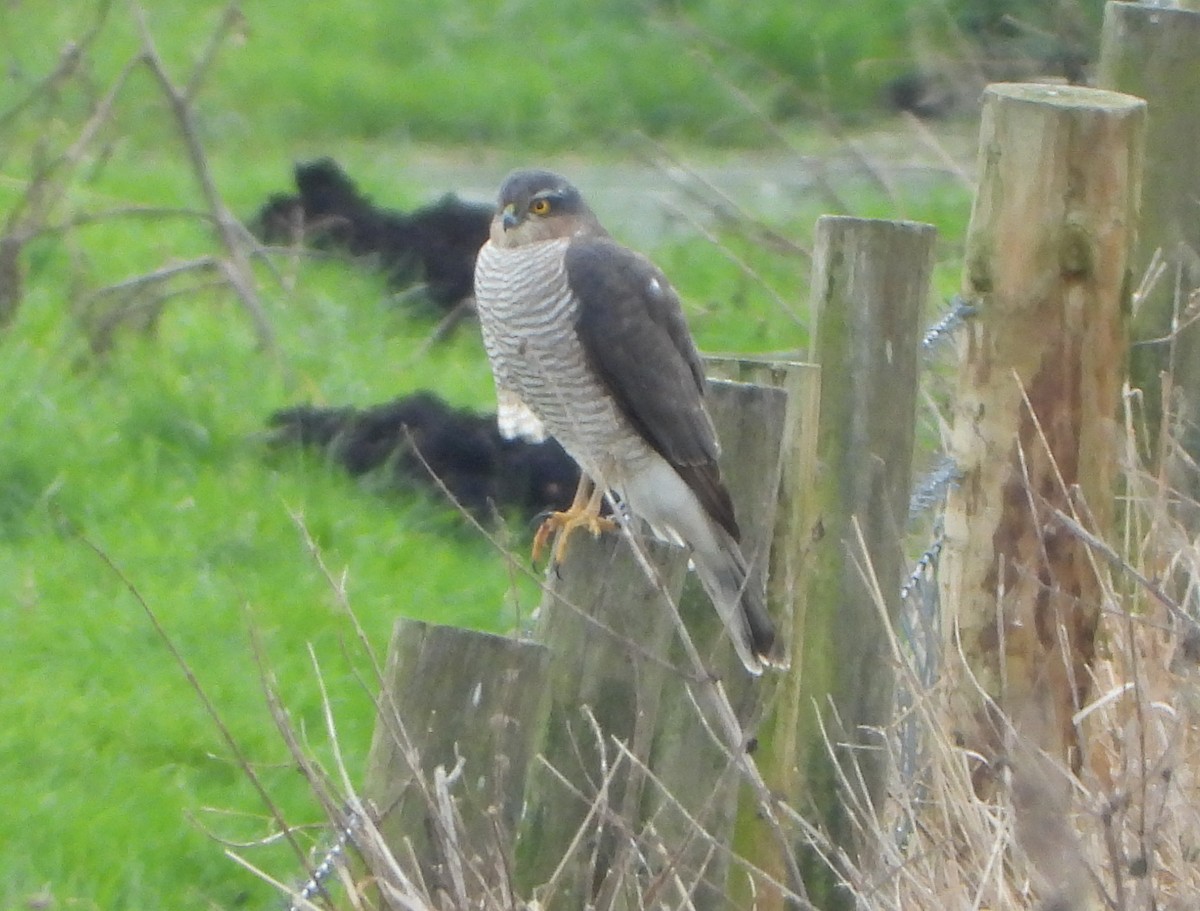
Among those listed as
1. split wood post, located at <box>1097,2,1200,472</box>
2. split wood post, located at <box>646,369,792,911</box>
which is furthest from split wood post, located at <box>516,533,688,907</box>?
split wood post, located at <box>1097,2,1200,472</box>

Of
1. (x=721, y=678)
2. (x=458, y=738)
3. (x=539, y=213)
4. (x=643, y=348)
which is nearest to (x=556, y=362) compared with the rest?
(x=643, y=348)

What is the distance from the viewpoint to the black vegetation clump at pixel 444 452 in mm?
5496

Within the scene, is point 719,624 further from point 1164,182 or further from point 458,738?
point 1164,182

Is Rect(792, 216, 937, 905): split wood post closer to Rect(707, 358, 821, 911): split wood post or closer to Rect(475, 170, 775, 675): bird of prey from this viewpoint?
Rect(707, 358, 821, 911): split wood post

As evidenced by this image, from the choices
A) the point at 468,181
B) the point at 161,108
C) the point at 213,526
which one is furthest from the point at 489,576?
the point at 161,108

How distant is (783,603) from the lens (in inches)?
112

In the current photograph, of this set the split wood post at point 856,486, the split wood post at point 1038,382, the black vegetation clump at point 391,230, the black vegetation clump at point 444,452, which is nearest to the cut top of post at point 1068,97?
the split wood post at point 1038,382

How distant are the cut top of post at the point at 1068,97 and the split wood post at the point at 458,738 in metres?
1.44

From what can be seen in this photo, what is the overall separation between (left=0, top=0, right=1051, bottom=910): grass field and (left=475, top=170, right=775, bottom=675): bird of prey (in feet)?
1.88

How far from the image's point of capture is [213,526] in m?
5.12

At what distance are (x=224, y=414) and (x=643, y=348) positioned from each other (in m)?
2.15

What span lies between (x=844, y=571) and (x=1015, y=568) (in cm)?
62

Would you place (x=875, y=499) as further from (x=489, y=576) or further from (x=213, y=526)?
(x=213, y=526)

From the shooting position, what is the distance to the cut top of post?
333 centimetres
